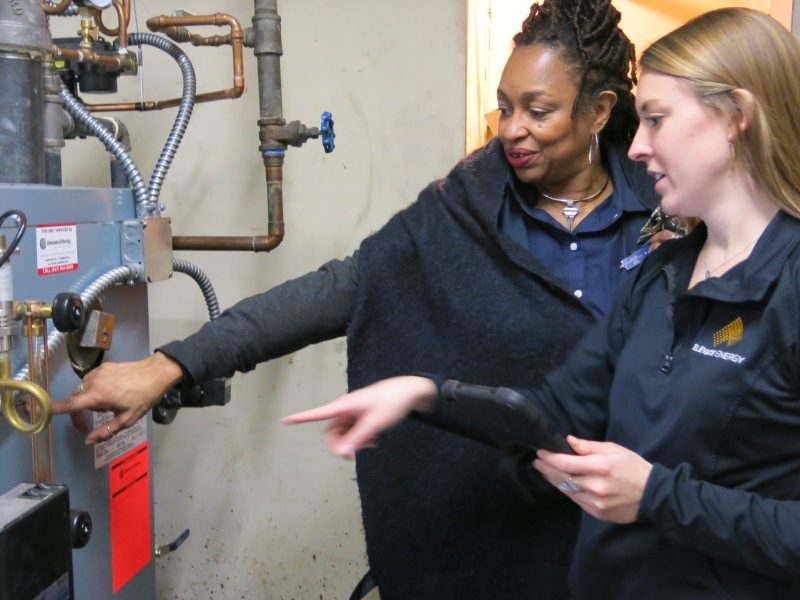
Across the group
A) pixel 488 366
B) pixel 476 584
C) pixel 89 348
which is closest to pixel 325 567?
pixel 476 584

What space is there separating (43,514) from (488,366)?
23.2 inches

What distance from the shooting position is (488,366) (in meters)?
1.08

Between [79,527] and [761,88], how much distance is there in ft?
2.81

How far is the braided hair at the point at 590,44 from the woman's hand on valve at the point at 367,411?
49 centimetres

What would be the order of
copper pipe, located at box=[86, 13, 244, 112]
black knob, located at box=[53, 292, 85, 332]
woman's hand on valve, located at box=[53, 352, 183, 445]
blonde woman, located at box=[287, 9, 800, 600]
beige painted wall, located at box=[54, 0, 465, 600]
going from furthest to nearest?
beige painted wall, located at box=[54, 0, 465, 600], copper pipe, located at box=[86, 13, 244, 112], woman's hand on valve, located at box=[53, 352, 183, 445], black knob, located at box=[53, 292, 85, 332], blonde woman, located at box=[287, 9, 800, 600]

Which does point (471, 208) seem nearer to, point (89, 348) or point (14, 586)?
point (89, 348)

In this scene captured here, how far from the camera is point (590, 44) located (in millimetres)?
1102

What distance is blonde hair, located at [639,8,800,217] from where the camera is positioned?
74 cm

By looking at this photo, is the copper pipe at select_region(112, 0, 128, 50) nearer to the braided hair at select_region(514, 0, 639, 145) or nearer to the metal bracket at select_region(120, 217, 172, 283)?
the metal bracket at select_region(120, 217, 172, 283)

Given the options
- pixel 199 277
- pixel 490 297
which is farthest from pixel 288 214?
pixel 490 297

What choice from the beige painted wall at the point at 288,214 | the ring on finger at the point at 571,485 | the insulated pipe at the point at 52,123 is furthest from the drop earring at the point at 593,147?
the insulated pipe at the point at 52,123

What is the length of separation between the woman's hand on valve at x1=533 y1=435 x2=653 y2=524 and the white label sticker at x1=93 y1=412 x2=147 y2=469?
1.96 feet

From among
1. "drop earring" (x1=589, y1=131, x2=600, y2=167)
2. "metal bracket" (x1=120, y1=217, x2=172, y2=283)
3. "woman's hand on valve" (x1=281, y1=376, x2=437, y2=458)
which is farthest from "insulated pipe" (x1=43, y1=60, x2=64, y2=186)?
"drop earring" (x1=589, y1=131, x2=600, y2=167)

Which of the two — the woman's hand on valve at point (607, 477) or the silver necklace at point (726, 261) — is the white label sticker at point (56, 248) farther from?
the silver necklace at point (726, 261)
